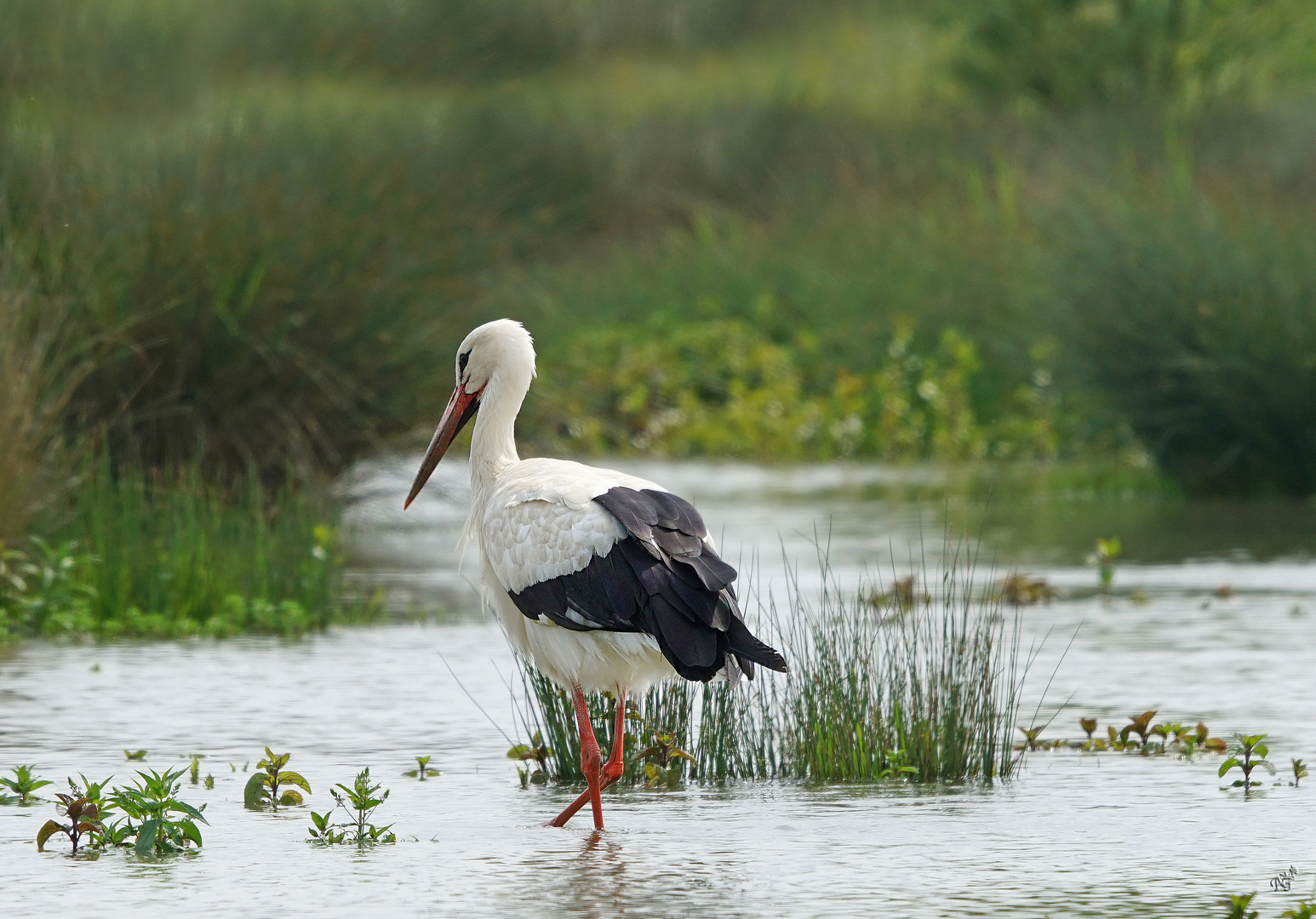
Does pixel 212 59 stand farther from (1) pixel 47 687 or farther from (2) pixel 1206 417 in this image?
(1) pixel 47 687

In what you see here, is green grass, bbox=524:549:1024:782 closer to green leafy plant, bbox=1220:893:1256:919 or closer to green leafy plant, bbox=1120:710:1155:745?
green leafy plant, bbox=1120:710:1155:745

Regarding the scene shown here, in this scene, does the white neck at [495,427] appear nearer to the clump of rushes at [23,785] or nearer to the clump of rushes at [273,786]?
the clump of rushes at [273,786]

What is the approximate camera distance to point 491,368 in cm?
853

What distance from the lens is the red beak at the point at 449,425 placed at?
28.5ft

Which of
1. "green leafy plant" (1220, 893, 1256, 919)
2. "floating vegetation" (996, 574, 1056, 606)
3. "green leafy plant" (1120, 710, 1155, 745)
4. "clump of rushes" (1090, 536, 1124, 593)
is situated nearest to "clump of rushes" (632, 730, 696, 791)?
"green leafy plant" (1120, 710, 1155, 745)

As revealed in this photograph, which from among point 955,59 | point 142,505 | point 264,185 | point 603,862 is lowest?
point 603,862

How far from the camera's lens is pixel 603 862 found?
683 centimetres

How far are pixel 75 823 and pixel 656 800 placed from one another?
79.1 inches

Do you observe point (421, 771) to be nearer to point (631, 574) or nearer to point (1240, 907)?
point (631, 574)

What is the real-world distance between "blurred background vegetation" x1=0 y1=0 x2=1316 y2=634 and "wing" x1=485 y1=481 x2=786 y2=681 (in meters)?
4.29

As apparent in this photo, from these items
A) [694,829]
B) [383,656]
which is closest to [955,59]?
[383,656]

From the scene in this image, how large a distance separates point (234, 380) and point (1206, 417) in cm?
A: 792

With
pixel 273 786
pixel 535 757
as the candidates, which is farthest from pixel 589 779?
pixel 273 786

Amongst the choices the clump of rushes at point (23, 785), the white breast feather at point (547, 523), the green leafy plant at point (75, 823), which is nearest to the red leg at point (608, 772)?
the white breast feather at point (547, 523)
